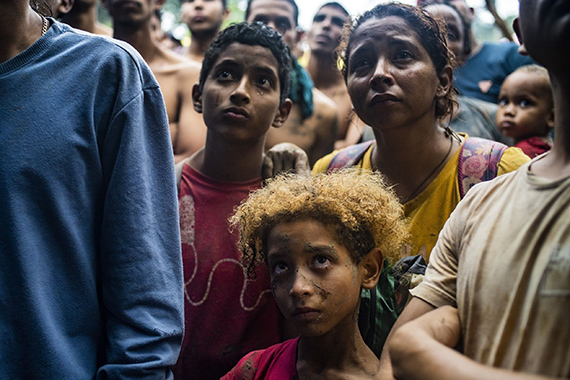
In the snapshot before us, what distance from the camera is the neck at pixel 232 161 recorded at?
292 centimetres

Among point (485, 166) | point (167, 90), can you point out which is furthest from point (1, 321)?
point (167, 90)

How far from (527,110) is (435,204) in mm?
1711

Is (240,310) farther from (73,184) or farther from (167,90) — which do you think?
(167,90)

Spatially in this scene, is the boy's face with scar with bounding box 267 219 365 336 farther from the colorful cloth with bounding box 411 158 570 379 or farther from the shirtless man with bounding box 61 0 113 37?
the shirtless man with bounding box 61 0 113 37

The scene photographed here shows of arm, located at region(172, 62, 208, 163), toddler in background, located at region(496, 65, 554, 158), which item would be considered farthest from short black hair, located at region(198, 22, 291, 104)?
toddler in background, located at region(496, 65, 554, 158)

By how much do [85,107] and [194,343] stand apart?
1342mm

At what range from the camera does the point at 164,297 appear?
1.61 m

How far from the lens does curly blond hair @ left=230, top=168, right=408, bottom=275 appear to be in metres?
2.16

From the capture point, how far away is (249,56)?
297 cm

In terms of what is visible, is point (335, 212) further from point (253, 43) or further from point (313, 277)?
point (253, 43)

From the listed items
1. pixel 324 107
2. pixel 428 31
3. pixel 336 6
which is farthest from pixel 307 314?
pixel 336 6

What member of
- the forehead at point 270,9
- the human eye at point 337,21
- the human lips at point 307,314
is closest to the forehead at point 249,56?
the human lips at point 307,314

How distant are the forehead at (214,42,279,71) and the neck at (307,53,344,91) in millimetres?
1986

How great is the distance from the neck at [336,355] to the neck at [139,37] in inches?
116
